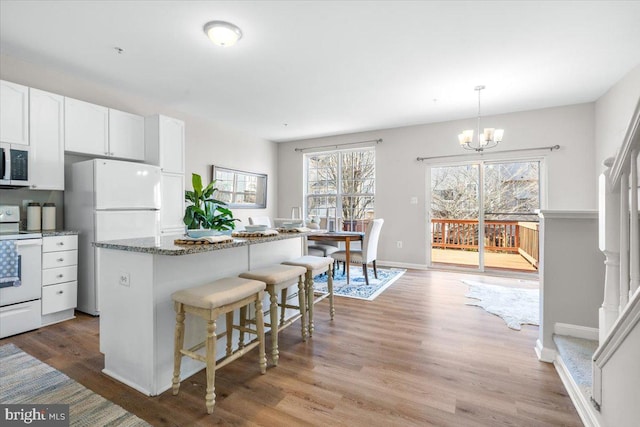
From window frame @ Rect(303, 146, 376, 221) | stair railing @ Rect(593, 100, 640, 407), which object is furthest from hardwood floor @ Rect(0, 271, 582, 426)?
window frame @ Rect(303, 146, 376, 221)

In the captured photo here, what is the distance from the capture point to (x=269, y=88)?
153 inches

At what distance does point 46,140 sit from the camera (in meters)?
3.10

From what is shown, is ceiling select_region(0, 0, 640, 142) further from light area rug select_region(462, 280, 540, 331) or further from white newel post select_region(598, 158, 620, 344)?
light area rug select_region(462, 280, 540, 331)

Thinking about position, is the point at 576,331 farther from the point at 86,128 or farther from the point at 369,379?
the point at 86,128

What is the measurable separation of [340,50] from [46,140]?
120 inches

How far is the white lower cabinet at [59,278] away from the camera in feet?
9.43

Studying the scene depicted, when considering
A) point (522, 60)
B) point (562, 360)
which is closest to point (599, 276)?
point (562, 360)

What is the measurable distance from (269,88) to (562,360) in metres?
3.82

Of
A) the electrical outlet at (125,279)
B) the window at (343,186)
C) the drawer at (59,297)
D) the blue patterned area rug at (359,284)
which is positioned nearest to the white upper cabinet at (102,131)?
the drawer at (59,297)

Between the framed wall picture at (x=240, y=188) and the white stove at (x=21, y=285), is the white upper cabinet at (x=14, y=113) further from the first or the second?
the framed wall picture at (x=240, y=188)

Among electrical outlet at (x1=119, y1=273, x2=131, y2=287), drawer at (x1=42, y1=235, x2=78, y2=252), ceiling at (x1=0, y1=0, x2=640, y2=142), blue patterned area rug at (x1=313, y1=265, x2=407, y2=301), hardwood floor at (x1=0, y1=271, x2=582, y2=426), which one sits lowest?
hardwood floor at (x1=0, y1=271, x2=582, y2=426)

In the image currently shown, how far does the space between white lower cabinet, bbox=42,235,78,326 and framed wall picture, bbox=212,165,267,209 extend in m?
2.53

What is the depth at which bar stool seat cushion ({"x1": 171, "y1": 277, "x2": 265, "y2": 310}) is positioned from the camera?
162cm

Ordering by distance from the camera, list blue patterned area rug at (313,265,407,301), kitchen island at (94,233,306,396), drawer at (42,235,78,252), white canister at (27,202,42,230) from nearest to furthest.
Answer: kitchen island at (94,233,306,396) → drawer at (42,235,78,252) → white canister at (27,202,42,230) → blue patterned area rug at (313,265,407,301)
